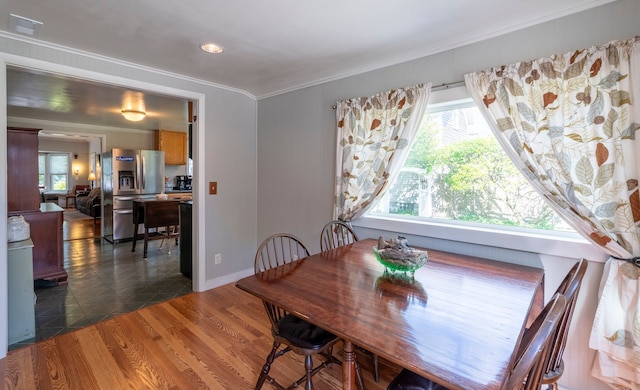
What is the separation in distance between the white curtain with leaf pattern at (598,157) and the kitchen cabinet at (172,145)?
6.33 m

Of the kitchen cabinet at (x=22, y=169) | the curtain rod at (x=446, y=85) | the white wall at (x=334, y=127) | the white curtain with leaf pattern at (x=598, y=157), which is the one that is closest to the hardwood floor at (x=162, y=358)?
the white wall at (x=334, y=127)

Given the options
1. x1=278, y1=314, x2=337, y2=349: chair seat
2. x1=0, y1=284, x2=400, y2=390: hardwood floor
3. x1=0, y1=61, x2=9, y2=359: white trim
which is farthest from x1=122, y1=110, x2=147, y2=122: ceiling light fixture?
x1=278, y1=314, x2=337, y2=349: chair seat

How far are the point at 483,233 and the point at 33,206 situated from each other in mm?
4369

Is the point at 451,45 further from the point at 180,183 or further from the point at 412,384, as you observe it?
the point at 180,183

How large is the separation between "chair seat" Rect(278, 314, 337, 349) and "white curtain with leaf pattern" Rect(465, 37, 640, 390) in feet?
4.65

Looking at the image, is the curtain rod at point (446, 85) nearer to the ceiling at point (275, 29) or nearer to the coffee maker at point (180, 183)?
the ceiling at point (275, 29)

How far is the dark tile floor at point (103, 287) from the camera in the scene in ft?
8.75

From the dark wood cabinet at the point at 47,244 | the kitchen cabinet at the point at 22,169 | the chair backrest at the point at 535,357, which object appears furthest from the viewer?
the dark wood cabinet at the point at 47,244

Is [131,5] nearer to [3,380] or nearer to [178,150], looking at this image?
[3,380]

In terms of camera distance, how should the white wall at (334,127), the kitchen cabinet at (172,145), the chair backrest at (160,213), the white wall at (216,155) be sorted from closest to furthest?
1. the white wall at (334,127)
2. the white wall at (216,155)
3. the chair backrest at (160,213)
4. the kitchen cabinet at (172,145)

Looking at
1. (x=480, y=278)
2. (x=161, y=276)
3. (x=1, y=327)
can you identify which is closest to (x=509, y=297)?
(x=480, y=278)

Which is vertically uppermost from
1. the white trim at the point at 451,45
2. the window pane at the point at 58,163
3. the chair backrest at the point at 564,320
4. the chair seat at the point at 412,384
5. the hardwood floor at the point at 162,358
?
the white trim at the point at 451,45

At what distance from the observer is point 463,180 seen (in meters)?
2.24

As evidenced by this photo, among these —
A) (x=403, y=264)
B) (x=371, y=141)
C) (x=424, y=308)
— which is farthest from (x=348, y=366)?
(x=371, y=141)
